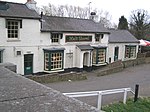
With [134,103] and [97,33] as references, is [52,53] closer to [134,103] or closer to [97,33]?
[97,33]

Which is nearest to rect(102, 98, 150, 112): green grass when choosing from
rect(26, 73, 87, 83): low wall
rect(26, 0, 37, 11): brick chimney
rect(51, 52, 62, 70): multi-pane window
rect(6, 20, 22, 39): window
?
rect(26, 73, 87, 83): low wall

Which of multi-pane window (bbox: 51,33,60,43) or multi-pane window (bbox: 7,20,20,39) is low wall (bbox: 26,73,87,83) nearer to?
multi-pane window (bbox: 7,20,20,39)

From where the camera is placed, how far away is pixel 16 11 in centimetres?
1894

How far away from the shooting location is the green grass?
9312 millimetres

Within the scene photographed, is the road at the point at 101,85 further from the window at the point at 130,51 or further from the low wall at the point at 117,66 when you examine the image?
the window at the point at 130,51

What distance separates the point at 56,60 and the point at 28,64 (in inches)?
113

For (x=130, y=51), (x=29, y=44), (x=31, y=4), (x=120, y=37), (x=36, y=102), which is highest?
(x=31, y=4)

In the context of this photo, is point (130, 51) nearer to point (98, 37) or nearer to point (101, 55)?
point (101, 55)

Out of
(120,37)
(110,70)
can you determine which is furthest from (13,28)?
(120,37)

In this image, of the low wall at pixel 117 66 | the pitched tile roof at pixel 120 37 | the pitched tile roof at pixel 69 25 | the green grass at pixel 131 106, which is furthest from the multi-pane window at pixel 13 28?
the pitched tile roof at pixel 120 37

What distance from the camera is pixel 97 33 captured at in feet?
82.4

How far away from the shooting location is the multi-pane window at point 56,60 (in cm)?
2081

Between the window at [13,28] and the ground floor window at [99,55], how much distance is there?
32.5ft

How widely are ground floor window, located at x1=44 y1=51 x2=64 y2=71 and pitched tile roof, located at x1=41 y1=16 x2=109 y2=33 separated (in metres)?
2.27
